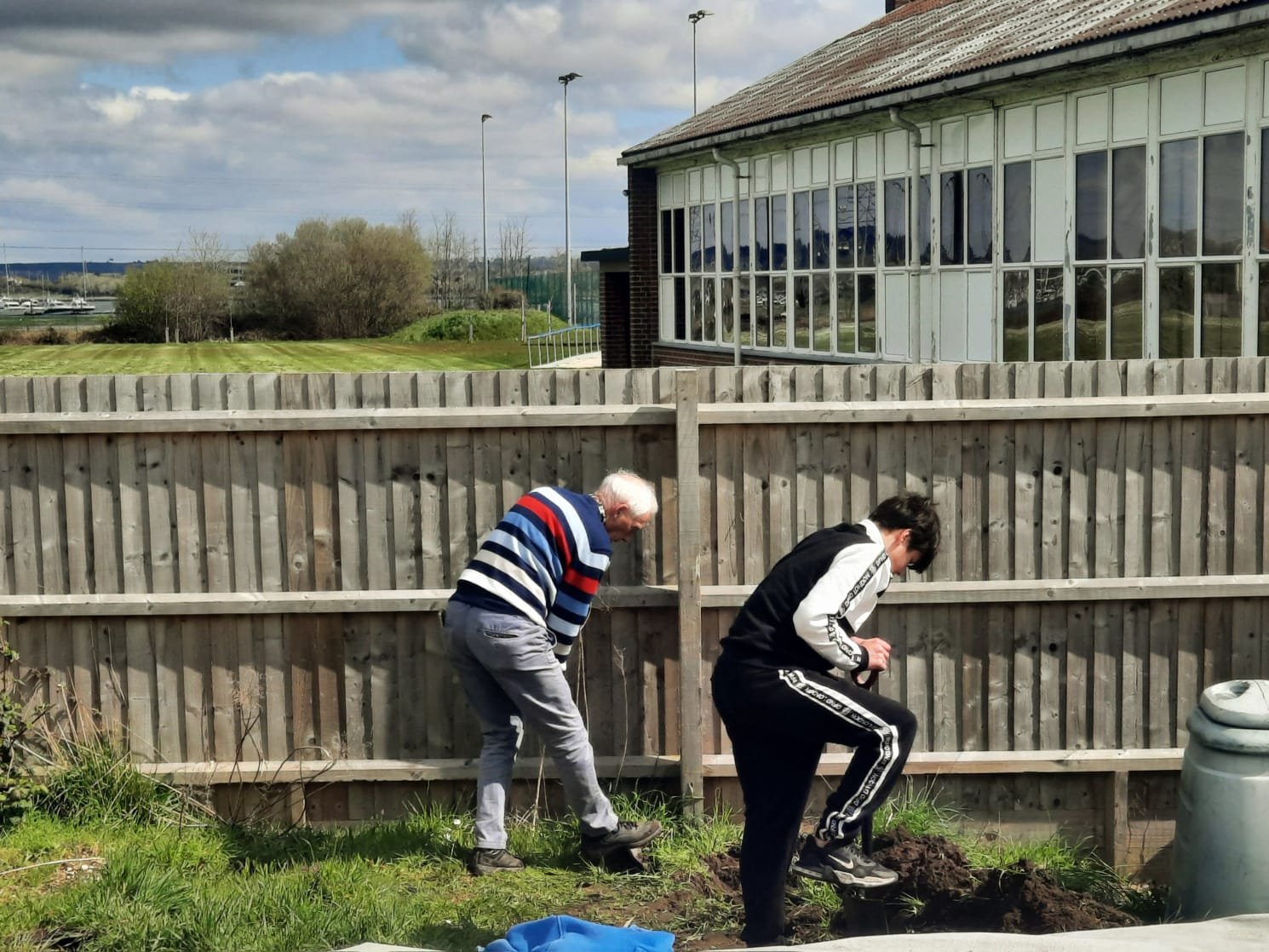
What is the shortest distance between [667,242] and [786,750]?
22.9 meters

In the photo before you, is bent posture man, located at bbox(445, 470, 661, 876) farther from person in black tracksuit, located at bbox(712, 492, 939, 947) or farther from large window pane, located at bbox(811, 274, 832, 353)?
large window pane, located at bbox(811, 274, 832, 353)

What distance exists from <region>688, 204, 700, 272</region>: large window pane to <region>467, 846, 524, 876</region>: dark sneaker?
20375mm

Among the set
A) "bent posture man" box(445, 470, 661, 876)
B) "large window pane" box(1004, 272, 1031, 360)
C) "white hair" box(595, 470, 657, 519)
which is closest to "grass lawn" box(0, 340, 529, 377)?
"large window pane" box(1004, 272, 1031, 360)

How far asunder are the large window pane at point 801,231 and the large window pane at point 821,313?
18.3 inches

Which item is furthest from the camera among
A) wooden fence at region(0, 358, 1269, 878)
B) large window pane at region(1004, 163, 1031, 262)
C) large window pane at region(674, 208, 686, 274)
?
large window pane at region(674, 208, 686, 274)

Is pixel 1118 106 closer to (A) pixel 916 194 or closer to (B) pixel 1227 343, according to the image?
(B) pixel 1227 343

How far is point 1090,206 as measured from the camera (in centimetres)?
1412

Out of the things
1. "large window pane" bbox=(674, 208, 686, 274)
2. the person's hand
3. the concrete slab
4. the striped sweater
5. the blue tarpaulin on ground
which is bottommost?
the blue tarpaulin on ground

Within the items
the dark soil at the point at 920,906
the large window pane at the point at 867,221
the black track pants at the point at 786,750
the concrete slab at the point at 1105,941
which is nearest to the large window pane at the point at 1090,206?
the large window pane at the point at 867,221

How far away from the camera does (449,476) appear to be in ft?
21.1

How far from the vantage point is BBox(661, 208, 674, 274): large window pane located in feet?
88.4

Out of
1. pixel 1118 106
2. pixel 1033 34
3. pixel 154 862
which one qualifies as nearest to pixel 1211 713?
pixel 154 862

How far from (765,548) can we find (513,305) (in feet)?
208

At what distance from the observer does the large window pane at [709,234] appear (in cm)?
2466
